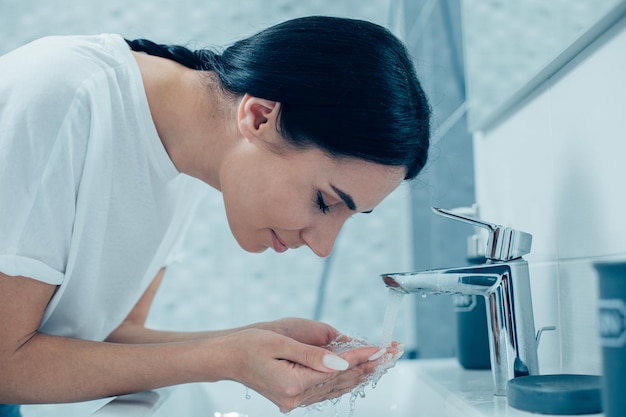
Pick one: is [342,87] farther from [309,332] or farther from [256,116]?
[309,332]

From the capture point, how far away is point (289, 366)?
64 cm

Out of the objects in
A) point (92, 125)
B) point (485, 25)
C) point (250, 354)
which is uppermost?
point (485, 25)

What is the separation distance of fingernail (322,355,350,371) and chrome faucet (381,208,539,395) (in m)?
0.12

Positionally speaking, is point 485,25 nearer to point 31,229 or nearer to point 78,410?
point 31,229

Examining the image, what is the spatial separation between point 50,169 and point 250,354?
0.92ft

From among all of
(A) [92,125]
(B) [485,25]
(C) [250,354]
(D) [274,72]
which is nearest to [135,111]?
(A) [92,125]

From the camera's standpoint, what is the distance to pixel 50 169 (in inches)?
26.5

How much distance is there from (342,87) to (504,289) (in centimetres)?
26

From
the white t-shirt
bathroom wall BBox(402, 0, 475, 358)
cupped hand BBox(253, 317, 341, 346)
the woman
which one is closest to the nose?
the woman

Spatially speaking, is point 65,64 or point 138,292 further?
point 138,292

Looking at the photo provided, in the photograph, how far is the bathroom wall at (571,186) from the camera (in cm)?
58

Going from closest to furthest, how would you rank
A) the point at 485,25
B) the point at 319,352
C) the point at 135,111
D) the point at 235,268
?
1. the point at 319,352
2. the point at 135,111
3. the point at 485,25
4. the point at 235,268

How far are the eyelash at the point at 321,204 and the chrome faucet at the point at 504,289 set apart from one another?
0.46ft

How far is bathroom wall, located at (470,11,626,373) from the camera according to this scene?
0.58 meters
